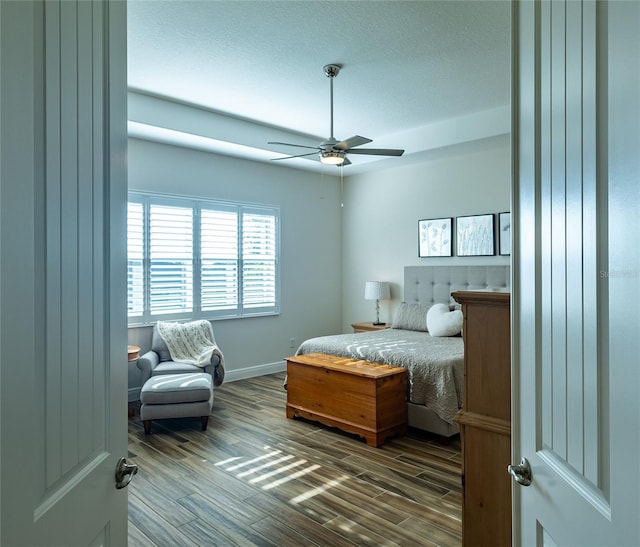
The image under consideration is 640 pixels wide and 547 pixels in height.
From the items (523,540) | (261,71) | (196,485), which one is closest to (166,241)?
(261,71)

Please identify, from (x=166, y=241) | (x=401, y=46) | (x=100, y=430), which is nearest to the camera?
(x=100, y=430)

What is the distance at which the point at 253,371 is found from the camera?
241 inches

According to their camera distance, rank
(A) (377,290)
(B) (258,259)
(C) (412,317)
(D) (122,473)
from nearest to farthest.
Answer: (D) (122,473) < (C) (412,317) < (B) (258,259) < (A) (377,290)

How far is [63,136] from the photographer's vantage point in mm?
856

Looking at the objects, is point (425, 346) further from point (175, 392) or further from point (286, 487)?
point (175, 392)

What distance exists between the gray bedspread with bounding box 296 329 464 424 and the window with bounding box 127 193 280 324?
4.90 feet

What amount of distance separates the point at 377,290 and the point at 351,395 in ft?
8.69

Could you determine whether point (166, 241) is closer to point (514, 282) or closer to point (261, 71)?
point (261, 71)

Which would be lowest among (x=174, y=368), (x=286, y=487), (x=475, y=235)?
(x=286, y=487)

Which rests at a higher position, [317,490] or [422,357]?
[422,357]

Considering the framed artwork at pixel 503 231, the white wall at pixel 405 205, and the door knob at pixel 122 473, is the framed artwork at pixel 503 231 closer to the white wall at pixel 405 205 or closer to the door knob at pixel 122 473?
the white wall at pixel 405 205

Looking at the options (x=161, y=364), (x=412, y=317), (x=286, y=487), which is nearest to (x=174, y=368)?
(x=161, y=364)

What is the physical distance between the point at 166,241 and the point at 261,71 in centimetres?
229

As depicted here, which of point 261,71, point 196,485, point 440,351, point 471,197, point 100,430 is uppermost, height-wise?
point 261,71
